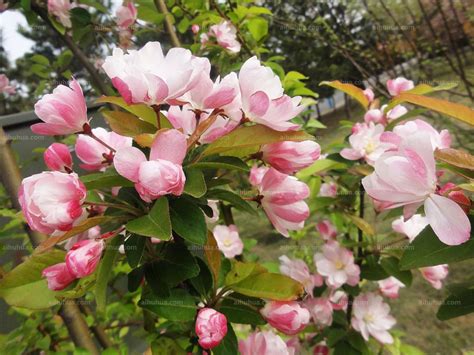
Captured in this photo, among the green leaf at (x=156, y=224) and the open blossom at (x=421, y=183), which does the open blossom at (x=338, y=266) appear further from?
the green leaf at (x=156, y=224)

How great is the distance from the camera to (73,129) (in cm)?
56

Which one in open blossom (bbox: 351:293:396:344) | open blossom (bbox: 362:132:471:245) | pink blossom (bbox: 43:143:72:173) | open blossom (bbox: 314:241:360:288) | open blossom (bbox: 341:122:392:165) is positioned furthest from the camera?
open blossom (bbox: 351:293:396:344)

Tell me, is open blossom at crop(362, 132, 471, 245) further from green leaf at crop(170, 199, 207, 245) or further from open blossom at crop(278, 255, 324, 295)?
open blossom at crop(278, 255, 324, 295)

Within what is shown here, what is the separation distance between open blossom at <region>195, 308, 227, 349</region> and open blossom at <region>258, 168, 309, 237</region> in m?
0.20

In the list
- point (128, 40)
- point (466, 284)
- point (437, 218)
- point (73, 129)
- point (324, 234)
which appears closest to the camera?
point (437, 218)

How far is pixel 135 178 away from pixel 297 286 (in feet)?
1.06

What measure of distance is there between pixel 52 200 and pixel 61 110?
0.46 feet

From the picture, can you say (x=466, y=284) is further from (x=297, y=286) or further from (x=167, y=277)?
(x=167, y=277)

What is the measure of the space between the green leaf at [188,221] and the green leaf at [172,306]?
0.14 meters

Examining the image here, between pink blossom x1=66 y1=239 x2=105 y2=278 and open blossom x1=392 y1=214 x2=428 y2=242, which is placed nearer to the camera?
pink blossom x1=66 y1=239 x2=105 y2=278

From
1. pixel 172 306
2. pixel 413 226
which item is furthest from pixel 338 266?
pixel 172 306

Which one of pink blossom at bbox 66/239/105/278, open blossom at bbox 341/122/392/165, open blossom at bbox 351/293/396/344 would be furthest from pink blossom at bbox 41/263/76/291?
open blossom at bbox 351/293/396/344

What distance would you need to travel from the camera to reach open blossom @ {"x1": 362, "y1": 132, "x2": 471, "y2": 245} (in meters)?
Result: 0.43

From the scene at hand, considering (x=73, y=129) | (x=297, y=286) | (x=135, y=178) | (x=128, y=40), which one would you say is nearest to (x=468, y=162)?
(x=297, y=286)
